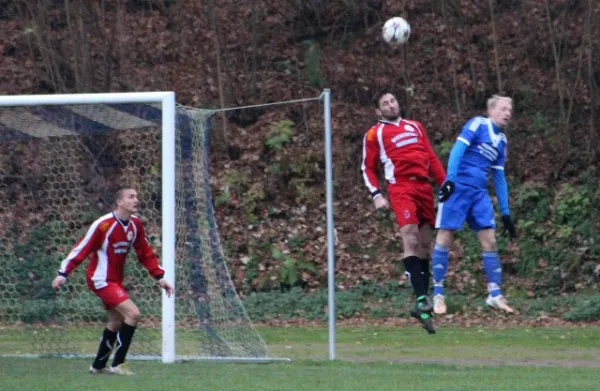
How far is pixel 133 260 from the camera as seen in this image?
13641 mm

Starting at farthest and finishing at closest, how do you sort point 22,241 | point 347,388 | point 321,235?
point 321,235 → point 22,241 → point 347,388

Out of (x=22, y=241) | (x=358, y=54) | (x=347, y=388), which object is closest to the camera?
(x=347, y=388)

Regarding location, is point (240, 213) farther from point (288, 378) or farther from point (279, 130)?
point (288, 378)

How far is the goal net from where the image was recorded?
1220cm

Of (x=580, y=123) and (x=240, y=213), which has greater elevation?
(x=580, y=123)

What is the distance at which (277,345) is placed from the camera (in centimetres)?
1384

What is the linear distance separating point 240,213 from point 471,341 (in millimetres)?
7138

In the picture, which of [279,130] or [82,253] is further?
[279,130]

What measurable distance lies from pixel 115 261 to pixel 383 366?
2916mm

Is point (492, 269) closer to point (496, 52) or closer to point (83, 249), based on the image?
point (83, 249)

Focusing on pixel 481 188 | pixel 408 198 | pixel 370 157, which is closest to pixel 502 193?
pixel 481 188

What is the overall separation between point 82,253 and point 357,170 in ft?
36.9

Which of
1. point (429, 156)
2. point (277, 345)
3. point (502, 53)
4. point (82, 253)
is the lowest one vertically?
point (277, 345)

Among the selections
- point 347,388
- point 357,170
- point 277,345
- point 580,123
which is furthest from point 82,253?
point 580,123
